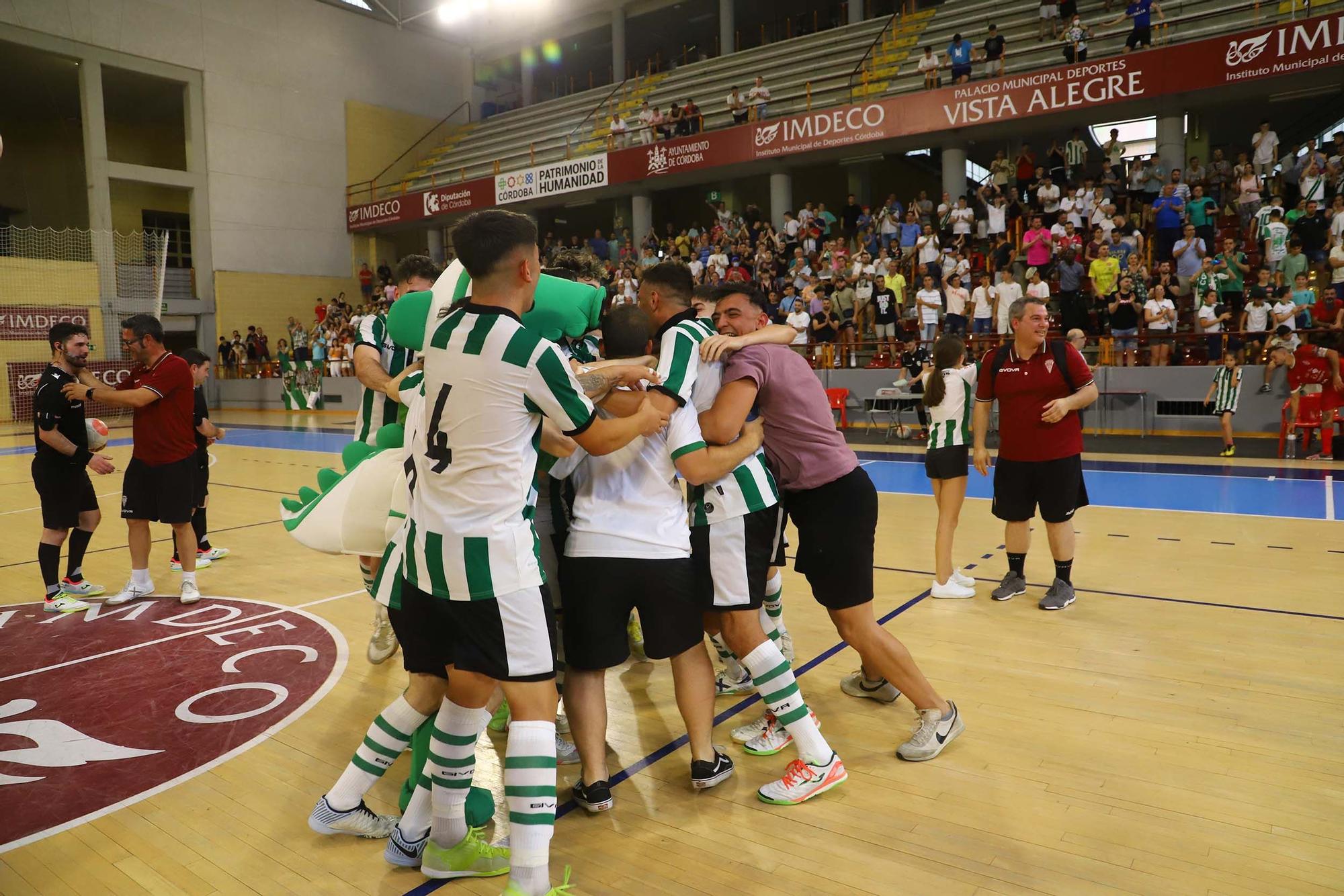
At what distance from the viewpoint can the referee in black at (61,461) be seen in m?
5.65

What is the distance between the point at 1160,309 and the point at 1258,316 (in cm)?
135

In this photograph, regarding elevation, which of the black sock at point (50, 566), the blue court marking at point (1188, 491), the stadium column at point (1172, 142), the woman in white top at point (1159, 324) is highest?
the stadium column at point (1172, 142)

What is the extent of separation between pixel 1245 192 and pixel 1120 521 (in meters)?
10.2

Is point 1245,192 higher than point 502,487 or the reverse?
higher

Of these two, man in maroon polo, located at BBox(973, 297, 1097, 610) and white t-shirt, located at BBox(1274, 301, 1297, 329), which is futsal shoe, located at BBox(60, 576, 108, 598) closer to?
man in maroon polo, located at BBox(973, 297, 1097, 610)

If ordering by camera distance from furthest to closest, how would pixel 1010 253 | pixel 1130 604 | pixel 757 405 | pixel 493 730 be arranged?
pixel 1010 253 < pixel 1130 604 < pixel 493 730 < pixel 757 405

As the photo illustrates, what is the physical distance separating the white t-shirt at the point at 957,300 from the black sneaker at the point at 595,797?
A: 1393cm

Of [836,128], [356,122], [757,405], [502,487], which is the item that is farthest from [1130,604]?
[356,122]

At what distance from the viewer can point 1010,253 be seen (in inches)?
633

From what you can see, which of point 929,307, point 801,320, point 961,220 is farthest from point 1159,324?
point 801,320

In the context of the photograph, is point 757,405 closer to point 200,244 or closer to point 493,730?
point 493,730

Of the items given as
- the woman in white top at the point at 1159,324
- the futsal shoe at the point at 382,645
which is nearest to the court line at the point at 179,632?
the futsal shoe at the point at 382,645

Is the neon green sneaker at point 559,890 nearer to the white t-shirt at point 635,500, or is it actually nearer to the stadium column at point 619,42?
the white t-shirt at point 635,500

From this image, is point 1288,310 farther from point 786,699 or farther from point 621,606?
point 621,606
